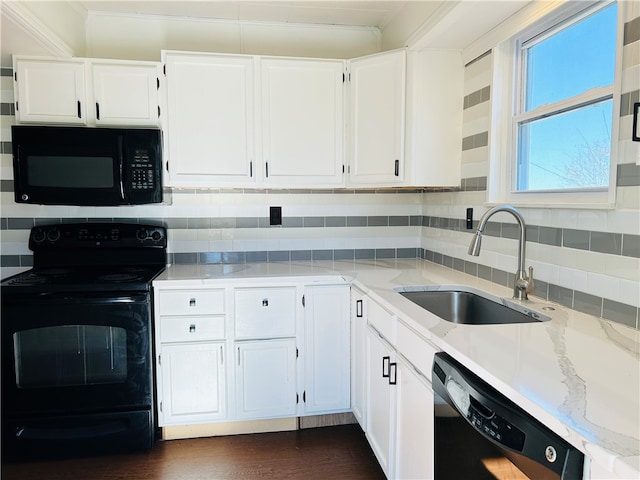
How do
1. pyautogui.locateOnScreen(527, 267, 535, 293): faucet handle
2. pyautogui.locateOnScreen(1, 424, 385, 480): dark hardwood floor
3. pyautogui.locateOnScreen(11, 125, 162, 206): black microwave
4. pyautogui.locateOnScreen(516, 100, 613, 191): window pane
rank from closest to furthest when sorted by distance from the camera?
1. pyautogui.locateOnScreen(516, 100, 613, 191): window pane
2. pyautogui.locateOnScreen(527, 267, 535, 293): faucet handle
3. pyautogui.locateOnScreen(1, 424, 385, 480): dark hardwood floor
4. pyautogui.locateOnScreen(11, 125, 162, 206): black microwave

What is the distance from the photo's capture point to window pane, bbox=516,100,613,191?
1.49m

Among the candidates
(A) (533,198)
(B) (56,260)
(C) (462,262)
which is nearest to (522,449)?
(A) (533,198)

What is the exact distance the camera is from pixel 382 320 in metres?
1.83

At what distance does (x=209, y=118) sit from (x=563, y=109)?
5.74ft

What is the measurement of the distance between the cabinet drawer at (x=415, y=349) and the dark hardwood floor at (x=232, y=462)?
83cm

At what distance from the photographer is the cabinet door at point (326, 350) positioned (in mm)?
2324

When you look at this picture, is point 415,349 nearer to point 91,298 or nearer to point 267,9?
point 91,298

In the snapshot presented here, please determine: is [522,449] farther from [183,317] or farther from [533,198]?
[183,317]

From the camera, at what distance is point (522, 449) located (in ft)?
2.92

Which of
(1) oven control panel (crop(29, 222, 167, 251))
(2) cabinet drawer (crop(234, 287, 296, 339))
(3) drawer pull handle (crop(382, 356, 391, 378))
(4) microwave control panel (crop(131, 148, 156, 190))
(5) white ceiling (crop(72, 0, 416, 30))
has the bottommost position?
(3) drawer pull handle (crop(382, 356, 391, 378))

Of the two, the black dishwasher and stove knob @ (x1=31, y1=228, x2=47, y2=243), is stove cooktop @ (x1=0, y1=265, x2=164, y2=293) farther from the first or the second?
the black dishwasher

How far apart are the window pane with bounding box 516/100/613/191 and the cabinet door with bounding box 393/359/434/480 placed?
96cm

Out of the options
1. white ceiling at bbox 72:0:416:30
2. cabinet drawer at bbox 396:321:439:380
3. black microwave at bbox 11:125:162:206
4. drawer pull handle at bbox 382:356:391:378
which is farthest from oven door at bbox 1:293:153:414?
white ceiling at bbox 72:0:416:30

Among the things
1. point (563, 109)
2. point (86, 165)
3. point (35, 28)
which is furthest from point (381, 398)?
point (35, 28)
